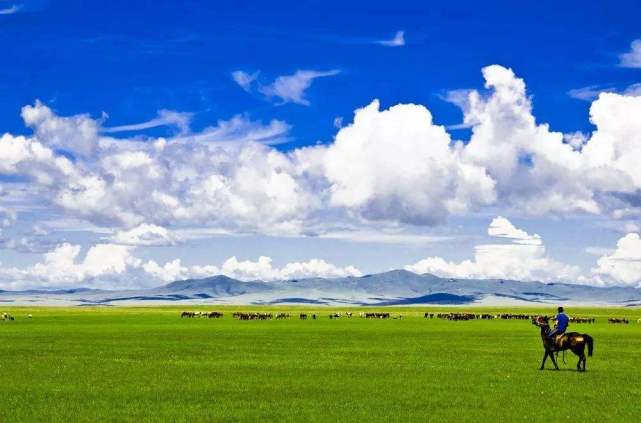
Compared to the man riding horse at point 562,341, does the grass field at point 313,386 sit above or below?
below

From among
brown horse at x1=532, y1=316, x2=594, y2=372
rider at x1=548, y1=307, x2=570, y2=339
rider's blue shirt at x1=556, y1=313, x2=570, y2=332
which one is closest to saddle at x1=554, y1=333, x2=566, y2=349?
brown horse at x1=532, y1=316, x2=594, y2=372

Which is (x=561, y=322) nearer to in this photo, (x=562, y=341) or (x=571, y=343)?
(x=562, y=341)

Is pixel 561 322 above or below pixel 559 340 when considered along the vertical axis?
above

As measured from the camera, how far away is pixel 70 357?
3778 cm

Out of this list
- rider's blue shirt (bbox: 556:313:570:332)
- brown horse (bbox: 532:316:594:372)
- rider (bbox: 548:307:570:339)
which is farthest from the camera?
rider's blue shirt (bbox: 556:313:570:332)

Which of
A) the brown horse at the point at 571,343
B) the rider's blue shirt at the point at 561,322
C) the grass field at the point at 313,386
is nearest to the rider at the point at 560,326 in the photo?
the rider's blue shirt at the point at 561,322

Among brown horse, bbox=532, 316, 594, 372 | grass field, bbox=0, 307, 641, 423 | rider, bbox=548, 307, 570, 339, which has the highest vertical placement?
rider, bbox=548, 307, 570, 339

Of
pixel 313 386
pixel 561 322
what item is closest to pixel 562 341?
pixel 561 322

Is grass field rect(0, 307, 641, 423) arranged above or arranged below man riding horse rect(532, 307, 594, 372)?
below

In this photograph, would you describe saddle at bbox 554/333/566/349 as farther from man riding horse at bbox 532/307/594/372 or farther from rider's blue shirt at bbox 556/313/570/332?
rider's blue shirt at bbox 556/313/570/332

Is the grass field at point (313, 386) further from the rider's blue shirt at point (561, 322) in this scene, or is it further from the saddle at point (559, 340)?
the rider's blue shirt at point (561, 322)

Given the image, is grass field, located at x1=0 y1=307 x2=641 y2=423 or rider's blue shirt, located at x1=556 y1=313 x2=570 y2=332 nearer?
grass field, located at x1=0 y1=307 x2=641 y2=423

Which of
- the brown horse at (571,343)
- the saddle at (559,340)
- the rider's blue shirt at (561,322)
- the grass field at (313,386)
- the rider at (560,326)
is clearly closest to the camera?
the grass field at (313,386)

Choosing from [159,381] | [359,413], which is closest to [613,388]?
[359,413]
